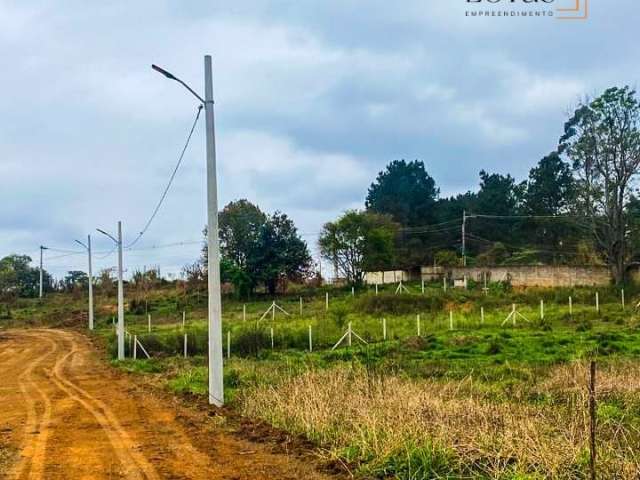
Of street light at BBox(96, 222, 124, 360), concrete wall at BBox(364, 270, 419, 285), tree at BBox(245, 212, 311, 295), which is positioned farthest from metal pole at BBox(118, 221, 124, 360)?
concrete wall at BBox(364, 270, 419, 285)

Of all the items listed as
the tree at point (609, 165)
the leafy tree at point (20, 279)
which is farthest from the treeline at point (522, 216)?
the leafy tree at point (20, 279)

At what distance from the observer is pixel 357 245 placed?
57000mm

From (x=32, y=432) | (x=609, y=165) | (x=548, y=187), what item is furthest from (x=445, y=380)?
(x=548, y=187)

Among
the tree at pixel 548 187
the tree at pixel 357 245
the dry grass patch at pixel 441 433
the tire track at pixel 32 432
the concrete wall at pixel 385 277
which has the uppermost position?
the tree at pixel 548 187

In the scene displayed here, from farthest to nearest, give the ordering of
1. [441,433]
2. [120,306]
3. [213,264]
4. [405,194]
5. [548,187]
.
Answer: [405,194] < [548,187] < [120,306] < [213,264] < [441,433]

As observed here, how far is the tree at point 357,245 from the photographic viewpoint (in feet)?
186

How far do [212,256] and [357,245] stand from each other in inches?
1700

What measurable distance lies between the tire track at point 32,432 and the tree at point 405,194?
54.6 m

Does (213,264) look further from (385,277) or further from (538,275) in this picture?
(385,277)

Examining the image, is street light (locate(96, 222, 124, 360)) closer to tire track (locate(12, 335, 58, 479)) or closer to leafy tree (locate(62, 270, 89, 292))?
tire track (locate(12, 335, 58, 479))

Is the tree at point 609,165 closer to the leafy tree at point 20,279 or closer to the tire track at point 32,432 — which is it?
the tire track at point 32,432

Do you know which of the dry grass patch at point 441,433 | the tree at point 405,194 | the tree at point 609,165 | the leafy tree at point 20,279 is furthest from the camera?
the leafy tree at point 20,279

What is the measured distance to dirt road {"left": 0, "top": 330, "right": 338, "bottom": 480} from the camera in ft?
28.0

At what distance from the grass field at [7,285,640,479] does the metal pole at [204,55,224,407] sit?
0.58 meters
